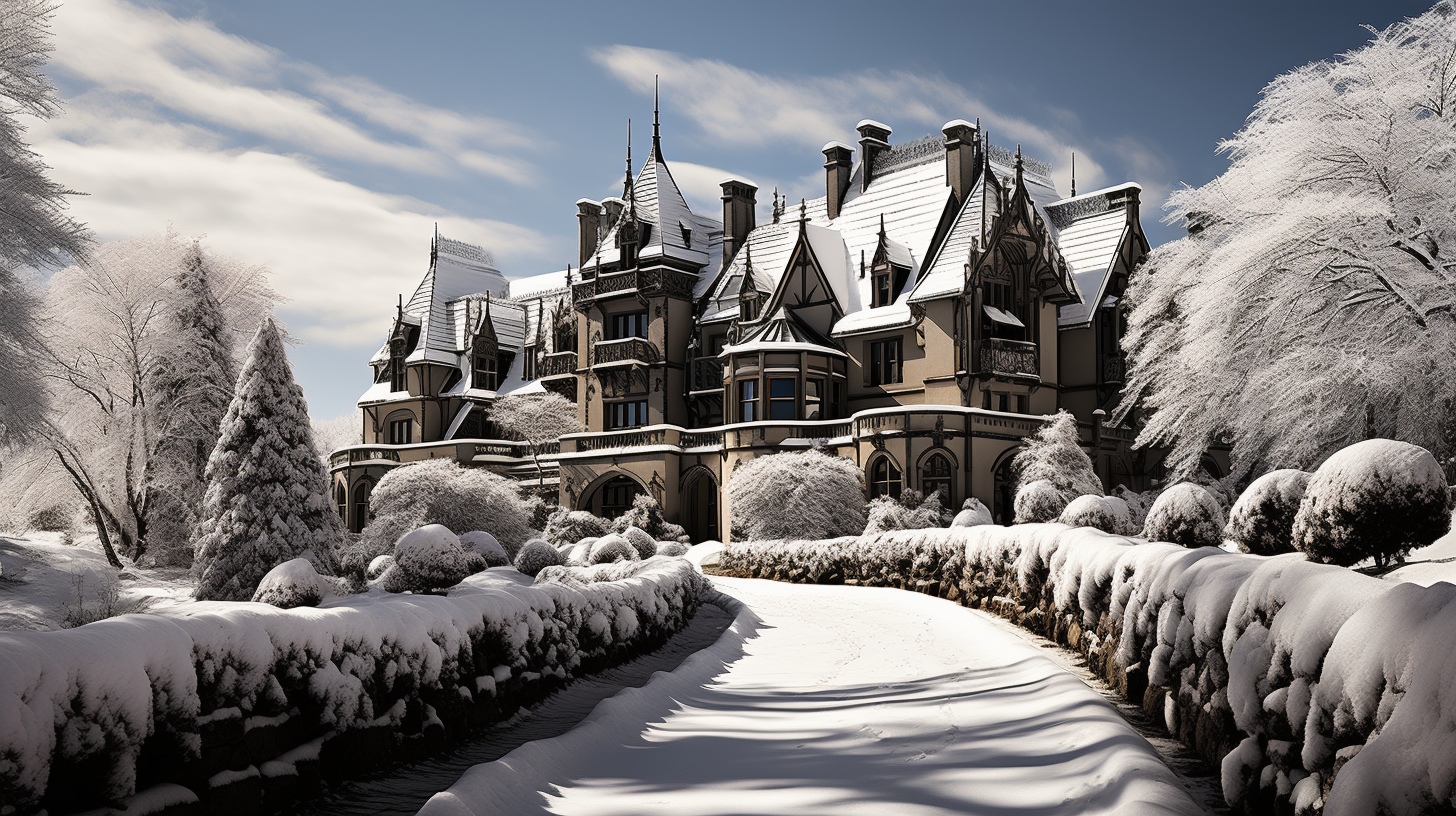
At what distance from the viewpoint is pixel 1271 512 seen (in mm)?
13031

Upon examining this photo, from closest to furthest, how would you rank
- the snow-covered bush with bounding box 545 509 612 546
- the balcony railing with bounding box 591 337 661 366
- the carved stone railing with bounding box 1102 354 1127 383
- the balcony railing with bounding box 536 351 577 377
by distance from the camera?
the snow-covered bush with bounding box 545 509 612 546, the carved stone railing with bounding box 1102 354 1127 383, the balcony railing with bounding box 591 337 661 366, the balcony railing with bounding box 536 351 577 377

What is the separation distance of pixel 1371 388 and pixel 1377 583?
1716cm

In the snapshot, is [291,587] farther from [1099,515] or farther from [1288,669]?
[1099,515]

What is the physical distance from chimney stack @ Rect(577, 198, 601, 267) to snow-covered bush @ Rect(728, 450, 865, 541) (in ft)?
79.9

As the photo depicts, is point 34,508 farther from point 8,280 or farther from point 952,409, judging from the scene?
point 952,409

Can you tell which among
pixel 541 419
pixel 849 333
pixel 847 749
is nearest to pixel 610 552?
pixel 849 333

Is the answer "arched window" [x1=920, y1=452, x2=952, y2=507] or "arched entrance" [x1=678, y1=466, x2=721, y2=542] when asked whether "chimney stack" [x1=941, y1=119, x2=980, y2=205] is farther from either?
"arched entrance" [x1=678, y1=466, x2=721, y2=542]

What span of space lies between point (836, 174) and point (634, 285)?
1152 cm

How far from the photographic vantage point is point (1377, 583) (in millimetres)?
4852

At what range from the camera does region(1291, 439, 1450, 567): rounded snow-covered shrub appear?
33.2ft

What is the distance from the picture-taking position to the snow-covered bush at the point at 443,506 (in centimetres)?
4253

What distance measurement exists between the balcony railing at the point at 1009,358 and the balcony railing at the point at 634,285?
619 inches

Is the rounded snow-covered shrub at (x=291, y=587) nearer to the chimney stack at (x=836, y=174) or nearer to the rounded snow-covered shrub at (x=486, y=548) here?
the rounded snow-covered shrub at (x=486, y=548)

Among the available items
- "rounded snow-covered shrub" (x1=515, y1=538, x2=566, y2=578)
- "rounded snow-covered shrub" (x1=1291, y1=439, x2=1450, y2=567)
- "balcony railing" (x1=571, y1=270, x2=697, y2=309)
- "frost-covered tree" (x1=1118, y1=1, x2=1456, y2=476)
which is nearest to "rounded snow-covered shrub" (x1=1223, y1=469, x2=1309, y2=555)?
"rounded snow-covered shrub" (x1=1291, y1=439, x2=1450, y2=567)
